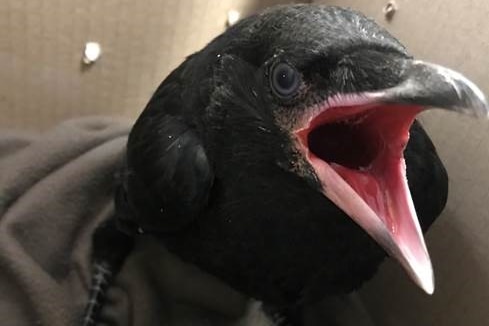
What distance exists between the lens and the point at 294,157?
80 cm

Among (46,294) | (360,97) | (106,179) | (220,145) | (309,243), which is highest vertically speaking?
(360,97)

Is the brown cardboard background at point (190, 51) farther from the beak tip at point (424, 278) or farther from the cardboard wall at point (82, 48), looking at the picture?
the beak tip at point (424, 278)

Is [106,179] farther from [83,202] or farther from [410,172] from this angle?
[410,172]

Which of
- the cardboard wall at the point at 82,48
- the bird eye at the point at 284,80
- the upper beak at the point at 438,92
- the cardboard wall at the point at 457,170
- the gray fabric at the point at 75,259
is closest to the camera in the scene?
the upper beak at the point at 438,92

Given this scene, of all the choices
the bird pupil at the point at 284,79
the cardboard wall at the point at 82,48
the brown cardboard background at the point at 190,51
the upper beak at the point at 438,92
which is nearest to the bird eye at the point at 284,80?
the bird pupil at the point at 284,79

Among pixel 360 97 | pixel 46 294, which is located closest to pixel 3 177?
pixel 46 294

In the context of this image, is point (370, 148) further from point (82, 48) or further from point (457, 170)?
point (82, 48)

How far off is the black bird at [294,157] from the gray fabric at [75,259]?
12 cm

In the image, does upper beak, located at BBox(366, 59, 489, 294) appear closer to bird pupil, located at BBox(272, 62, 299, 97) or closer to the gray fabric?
bird pupil, located at BBox(272, 62, 299, 97)

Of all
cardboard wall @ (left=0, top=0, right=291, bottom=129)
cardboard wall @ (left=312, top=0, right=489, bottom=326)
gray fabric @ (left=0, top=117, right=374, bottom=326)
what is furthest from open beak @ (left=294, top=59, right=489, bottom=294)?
cardboard wall @ (left=0, top=0, right=291, bottom=129)

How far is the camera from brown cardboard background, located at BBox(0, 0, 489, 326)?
1080 millimetres

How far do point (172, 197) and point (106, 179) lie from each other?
37 cm

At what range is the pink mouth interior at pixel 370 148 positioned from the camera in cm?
76

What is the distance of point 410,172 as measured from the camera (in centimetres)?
101
